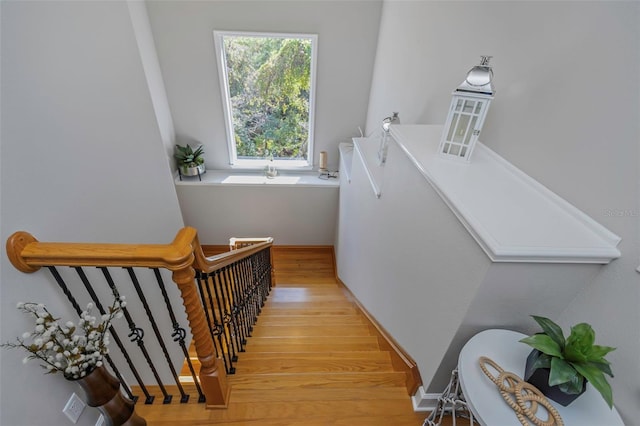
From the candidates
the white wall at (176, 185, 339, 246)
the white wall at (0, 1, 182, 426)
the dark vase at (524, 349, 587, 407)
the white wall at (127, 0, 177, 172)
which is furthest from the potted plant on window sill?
the dark vase at (524, 349, 587, 407)

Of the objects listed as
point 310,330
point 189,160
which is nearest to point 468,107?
point 310,330

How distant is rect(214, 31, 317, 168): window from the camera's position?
12.0 ft

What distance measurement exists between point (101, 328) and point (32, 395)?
1.06 feet

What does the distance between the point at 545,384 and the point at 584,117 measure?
2.65ft

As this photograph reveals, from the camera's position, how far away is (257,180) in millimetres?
4289

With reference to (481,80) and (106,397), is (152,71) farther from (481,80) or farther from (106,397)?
(481,80)

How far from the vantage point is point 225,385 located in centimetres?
132

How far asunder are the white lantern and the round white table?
0.72 metres

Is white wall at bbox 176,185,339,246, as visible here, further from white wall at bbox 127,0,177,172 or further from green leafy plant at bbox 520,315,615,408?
green leafy plant at bbox 520,315,615,408

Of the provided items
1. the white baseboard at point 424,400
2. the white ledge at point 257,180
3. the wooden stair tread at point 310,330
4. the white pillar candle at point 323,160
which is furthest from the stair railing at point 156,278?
the white pillar candle at point 323,160

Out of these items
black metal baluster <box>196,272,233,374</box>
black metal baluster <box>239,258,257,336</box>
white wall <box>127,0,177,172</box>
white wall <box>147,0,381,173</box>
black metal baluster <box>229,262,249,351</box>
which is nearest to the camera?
black metal baluster <box>196,272,233,374</box>

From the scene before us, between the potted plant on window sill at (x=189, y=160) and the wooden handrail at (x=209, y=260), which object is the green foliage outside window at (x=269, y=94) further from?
the wooden handrail at (x=209, y=260)

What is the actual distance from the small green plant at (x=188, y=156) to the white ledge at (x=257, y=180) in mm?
234

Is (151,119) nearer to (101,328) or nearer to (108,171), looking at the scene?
(108,171)
